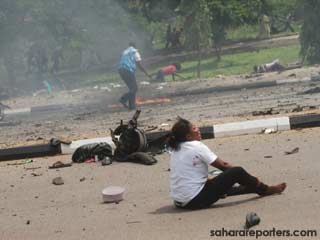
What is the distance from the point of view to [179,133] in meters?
6.38

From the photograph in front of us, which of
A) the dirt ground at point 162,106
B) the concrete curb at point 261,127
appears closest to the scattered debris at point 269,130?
the concrete curb at point 261,127

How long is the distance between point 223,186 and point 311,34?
18073 mm

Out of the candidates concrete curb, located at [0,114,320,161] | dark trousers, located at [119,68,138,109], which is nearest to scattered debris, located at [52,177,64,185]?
concrete curb, located at [0,114,320,161]

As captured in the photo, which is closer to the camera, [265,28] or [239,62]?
[239,62]

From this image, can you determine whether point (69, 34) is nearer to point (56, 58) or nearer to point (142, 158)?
point (56, 58)

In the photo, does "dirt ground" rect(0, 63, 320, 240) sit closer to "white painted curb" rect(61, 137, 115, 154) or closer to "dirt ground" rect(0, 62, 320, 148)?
"dirt ground" rect(0, 62, 320, 148)

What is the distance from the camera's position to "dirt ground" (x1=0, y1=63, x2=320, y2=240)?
580cm

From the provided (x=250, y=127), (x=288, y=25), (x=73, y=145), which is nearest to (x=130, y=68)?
(x=73, y=145)

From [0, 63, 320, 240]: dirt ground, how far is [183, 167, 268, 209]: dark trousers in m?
0.09

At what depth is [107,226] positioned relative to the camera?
605 cm

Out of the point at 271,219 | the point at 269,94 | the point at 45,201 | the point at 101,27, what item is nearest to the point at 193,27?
the point at 269,94

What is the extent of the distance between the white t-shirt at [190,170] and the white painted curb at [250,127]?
3.94 m

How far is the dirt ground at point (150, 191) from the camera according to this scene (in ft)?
19.0

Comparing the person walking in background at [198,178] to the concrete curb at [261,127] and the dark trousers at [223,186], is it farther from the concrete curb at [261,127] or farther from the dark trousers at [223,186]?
the concrete curb at [261,127]
